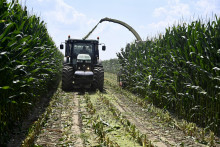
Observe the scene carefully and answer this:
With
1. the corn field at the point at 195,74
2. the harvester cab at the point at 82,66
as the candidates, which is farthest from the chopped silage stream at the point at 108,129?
the harvester cab at the point at 82,66

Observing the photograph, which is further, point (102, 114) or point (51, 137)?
point (102, 114)

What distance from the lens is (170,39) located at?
7242mm

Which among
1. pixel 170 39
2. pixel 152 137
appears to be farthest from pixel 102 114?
pixel 170 39

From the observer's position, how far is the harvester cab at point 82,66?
10.5 metres

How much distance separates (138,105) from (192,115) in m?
2.84

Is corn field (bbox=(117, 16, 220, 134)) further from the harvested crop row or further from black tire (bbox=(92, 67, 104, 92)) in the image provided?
black tire (bbox=(92, 67, 104, 92))

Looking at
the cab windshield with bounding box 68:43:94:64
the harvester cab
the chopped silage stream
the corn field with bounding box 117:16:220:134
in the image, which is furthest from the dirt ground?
the cab windshield with bounding box 68:43:94:64

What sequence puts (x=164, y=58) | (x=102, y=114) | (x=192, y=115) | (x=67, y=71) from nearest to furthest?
(x=192, y=115) < (x=102, y=114) < (x=164, y=58) < (x=67, y=71)

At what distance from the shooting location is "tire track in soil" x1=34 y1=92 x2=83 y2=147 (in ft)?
14.0

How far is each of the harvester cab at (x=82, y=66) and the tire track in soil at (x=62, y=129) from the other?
11.4ft

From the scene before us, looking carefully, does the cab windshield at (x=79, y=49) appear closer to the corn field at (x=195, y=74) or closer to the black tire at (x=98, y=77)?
the black tire at (x=98, y=77)

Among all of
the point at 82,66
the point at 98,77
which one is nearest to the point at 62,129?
the point at 98,77

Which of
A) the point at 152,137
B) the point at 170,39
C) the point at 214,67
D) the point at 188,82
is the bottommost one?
the point at 152,137

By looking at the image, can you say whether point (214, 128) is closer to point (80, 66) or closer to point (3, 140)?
point (3, 140)
